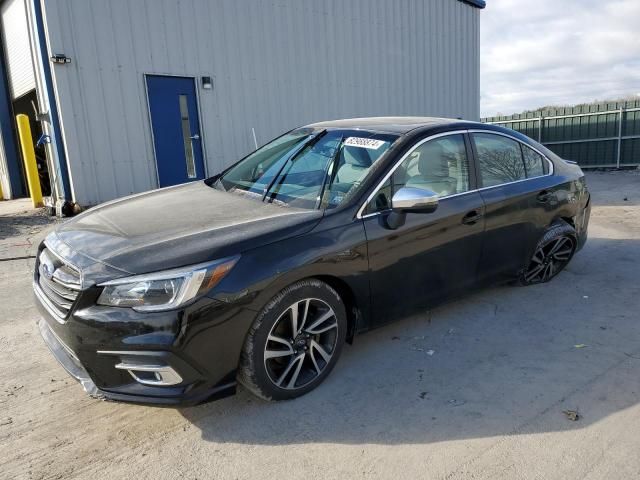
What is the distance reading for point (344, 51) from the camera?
11.9m

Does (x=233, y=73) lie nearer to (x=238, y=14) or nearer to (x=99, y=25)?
(x=238, y=14)

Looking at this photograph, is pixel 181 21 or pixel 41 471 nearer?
pixel 41 471

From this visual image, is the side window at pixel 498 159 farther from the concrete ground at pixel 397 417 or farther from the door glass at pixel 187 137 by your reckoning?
the door glass at pixel 187 137

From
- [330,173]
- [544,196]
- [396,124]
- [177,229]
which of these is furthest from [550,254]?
[177,229]

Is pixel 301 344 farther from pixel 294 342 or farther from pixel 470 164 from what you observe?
pixel 470 164

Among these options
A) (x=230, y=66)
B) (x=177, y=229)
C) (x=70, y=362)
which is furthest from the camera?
(x=230, y=66)

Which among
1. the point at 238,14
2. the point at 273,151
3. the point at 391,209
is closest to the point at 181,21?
the point at 238,14

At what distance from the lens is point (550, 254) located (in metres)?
4.77

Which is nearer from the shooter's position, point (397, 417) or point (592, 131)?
point (397, 417)

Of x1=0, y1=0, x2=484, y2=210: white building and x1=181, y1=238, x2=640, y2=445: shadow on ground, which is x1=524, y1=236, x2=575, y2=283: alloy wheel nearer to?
x1=181, y1=238, x2=640, y2=445: shadow on ground

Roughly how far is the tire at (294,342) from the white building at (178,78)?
21.8 feet

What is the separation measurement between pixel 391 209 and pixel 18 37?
33.7 ft

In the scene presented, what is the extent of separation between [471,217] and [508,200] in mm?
542

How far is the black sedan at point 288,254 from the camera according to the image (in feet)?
8.17
